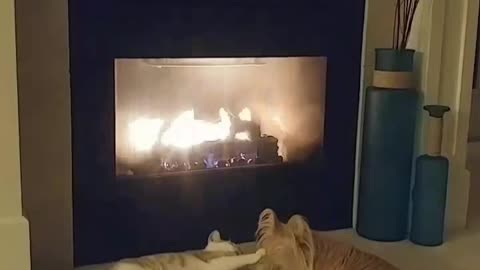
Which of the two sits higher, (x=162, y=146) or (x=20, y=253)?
(x=162, y=146)

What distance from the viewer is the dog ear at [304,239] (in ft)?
5.77

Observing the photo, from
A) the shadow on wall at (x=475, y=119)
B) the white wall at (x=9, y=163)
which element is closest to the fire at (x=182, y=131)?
the white wall at (x=9, y=163)

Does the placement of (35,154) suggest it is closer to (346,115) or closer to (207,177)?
(207,177)

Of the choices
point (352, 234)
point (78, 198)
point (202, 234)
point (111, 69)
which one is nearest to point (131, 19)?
point (111, 69)

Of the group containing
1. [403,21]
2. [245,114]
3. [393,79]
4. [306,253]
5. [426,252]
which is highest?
[403,21]

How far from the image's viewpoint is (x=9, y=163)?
164 cm

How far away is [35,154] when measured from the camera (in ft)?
6.22

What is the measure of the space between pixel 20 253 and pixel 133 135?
488 millimetres

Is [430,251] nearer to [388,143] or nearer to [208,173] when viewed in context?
[388,143]

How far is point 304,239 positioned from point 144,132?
20.9 inches

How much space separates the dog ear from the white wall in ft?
1.90

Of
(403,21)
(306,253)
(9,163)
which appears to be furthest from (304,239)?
(403,21)

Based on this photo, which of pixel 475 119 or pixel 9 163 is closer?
pixel 9 163

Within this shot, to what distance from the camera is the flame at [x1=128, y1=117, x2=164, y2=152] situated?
204 centimetres
